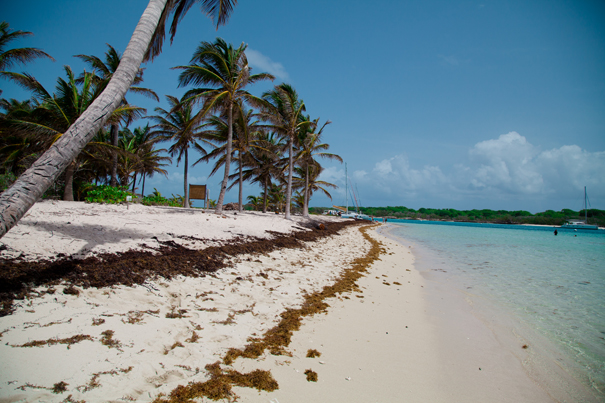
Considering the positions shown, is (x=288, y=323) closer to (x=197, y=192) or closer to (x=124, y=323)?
(x=124, y=323)

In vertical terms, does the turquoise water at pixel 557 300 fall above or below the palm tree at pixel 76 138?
below

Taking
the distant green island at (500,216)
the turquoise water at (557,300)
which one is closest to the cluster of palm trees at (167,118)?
the turquoise water at (557,300)

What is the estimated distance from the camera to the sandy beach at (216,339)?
85.4 inches

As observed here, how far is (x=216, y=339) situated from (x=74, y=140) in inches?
131

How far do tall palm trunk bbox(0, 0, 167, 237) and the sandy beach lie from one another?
1.20 meters

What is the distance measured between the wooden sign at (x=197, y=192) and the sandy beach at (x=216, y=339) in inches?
547

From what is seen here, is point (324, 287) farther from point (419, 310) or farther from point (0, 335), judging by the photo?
point (0, 335)

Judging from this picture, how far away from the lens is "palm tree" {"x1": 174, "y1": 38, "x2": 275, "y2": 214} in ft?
43.9

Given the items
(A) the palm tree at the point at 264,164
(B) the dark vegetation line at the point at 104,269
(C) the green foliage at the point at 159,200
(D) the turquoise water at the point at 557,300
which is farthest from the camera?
(A) the palm tree at the point at 264,164

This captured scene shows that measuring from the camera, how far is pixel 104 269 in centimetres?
420

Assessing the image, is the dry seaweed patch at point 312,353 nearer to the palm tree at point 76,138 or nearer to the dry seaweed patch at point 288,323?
the dry seaweed patch at point 288,323

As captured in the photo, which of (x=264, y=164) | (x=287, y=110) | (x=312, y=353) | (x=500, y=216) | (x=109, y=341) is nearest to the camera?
(x=109, y=341)

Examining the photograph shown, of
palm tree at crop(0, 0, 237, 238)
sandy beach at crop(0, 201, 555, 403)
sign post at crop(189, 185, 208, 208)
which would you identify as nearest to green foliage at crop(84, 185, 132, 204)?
sandy beach at crop(0, 201, 555, 403)

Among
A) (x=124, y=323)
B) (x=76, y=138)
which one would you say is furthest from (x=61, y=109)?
(x=124, y=323)
